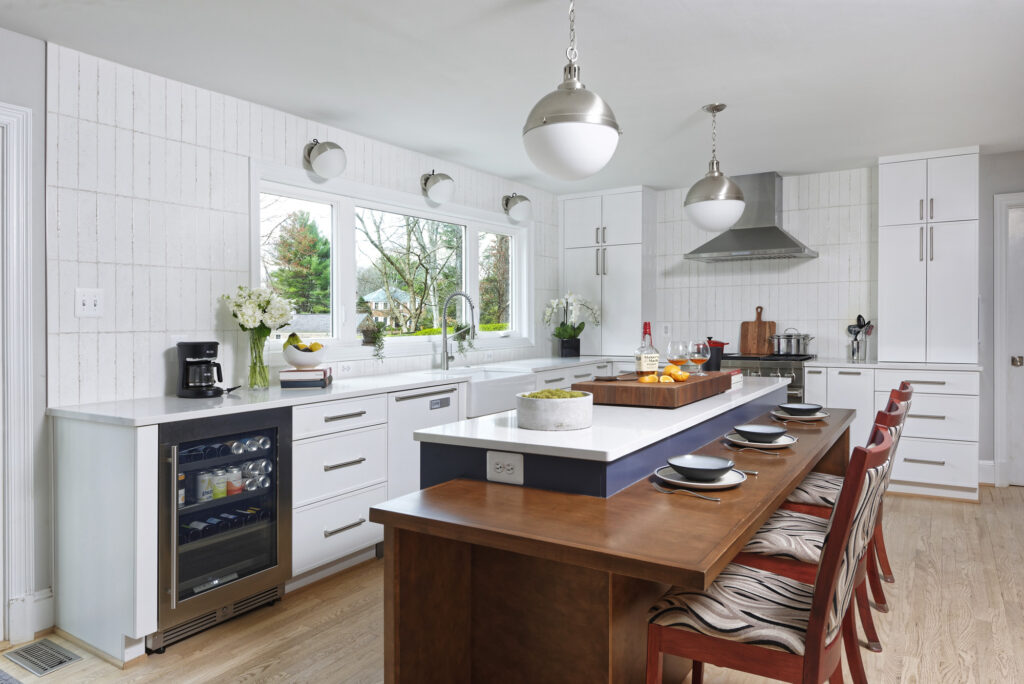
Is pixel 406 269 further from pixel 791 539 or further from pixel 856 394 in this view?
→ pixel 856 394

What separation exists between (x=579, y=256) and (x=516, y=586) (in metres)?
4.31

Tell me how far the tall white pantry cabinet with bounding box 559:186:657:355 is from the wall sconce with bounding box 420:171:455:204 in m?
1.66

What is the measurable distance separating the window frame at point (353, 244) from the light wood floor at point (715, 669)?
1339 millimetres

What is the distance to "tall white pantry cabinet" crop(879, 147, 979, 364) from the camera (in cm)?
432

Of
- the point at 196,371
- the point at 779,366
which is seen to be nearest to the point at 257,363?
the point at 196,371

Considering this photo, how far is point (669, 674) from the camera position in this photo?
6.67 feet

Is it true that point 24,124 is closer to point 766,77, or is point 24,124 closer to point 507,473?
point 507,473

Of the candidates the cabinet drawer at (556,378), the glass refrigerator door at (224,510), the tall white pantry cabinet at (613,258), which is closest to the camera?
the glass refrigerator door at (224,510)

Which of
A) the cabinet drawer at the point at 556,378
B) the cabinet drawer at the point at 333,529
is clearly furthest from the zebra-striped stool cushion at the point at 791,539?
the cabinet drawer at the point at 556,378

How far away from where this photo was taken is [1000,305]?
14.9 ft

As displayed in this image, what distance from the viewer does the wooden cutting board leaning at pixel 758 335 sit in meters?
5.27

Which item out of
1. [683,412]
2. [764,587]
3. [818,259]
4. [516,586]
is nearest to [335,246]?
[683,412]

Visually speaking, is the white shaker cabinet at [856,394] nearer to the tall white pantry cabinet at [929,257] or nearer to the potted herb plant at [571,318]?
the tall white pantry cabinet at [929,257]

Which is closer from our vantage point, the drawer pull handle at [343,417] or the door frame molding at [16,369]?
the door frame molding at [16,369]
